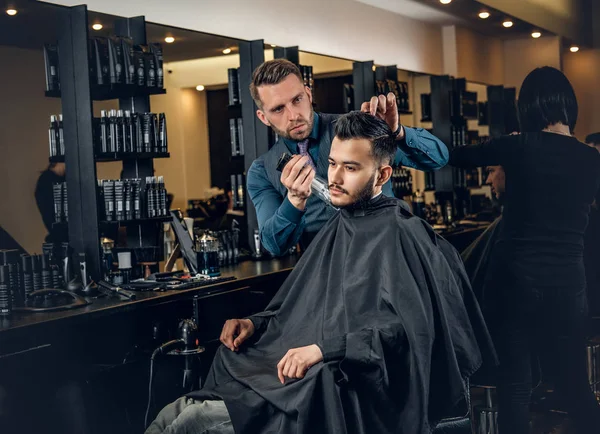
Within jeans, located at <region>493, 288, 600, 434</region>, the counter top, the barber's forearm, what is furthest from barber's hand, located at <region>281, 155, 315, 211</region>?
the counter top

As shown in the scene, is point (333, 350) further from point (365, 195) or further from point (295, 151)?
point (295, 151)

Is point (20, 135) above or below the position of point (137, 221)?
above

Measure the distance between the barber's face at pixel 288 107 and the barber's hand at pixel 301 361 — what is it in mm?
1007

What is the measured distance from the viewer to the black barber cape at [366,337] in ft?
6.22

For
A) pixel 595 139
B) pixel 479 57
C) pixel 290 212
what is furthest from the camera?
pixel 479 57

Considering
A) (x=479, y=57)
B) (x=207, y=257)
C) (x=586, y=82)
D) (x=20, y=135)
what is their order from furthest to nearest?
(x=586, y=82), (x=479, y=57), (x=20, y=135), (x=207, y=257)

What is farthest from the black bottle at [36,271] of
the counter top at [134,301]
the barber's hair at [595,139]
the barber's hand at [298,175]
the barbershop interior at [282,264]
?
the barber's hair at [595,139]

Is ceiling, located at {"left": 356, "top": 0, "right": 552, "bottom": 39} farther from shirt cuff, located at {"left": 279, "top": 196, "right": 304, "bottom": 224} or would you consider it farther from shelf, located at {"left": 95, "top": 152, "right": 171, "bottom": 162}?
shirt cuff, located at {"left": 279, "top": 196, "right": 304, "bottom": 224}

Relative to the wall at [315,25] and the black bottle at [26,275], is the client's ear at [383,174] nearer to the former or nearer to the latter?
the black bottle at [26,275]

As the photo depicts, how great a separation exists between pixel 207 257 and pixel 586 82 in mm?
6394

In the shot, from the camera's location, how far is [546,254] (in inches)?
105

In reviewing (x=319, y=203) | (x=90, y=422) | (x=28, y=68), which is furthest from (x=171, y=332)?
(x=28, y=68)

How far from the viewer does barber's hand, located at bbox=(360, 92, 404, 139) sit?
7.42 ft

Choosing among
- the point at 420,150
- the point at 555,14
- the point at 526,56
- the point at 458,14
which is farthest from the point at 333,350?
the point at 526,56
